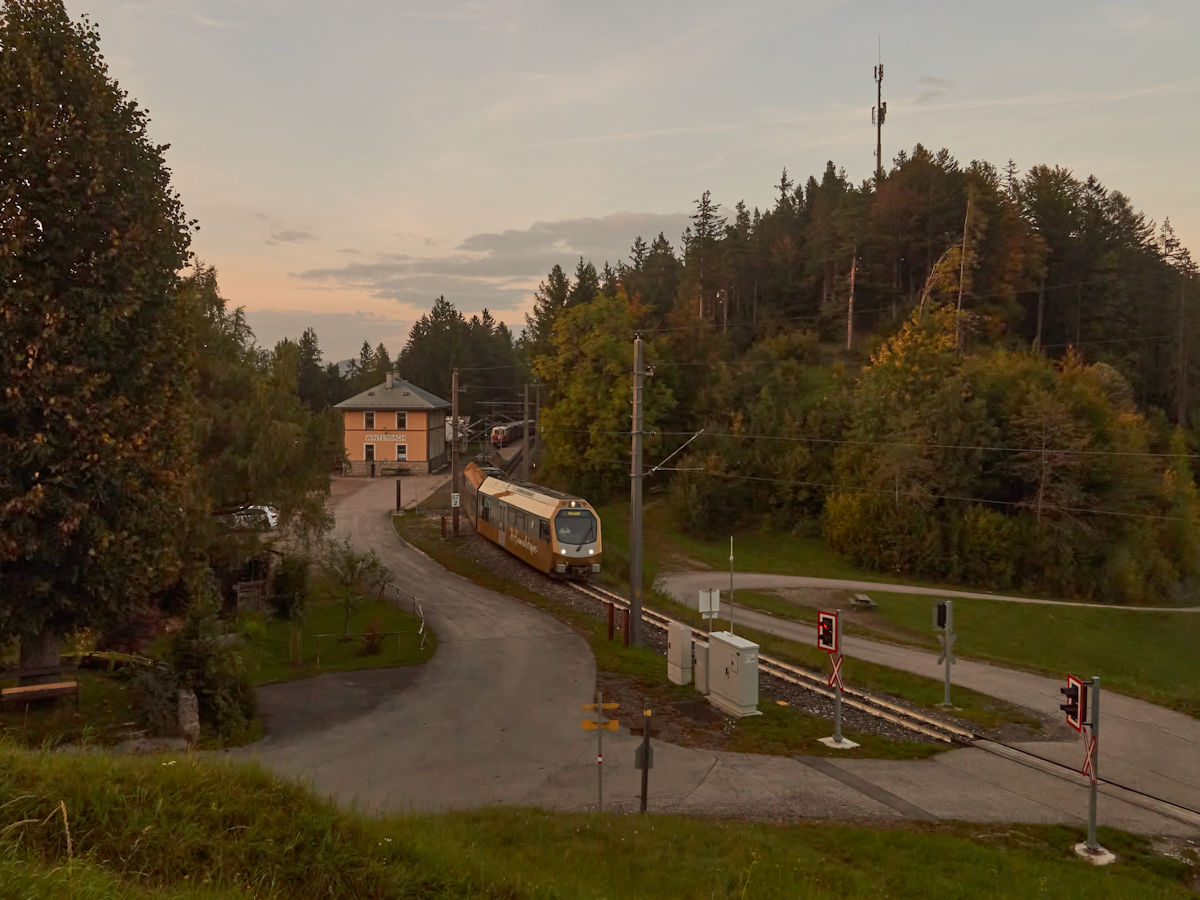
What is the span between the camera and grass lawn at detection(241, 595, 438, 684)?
2109cm

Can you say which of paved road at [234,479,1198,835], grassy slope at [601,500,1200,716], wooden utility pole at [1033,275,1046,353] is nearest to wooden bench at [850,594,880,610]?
grassy slope at [601,500,1200,716]

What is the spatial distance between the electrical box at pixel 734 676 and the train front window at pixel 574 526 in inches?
516

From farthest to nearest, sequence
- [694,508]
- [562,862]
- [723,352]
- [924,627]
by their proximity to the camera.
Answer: [723,352], [694,508], [924,627], [562,862]

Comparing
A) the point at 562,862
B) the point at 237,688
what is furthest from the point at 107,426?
the point at 562,862

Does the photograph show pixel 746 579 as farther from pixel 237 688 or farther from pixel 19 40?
pixel 19 40

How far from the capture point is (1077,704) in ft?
41.8

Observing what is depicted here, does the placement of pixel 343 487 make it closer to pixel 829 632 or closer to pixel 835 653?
pixel 829 632

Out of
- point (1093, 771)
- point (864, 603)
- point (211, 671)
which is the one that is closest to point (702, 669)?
point (1093, 771)

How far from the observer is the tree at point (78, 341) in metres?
13.4

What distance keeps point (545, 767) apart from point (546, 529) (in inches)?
682

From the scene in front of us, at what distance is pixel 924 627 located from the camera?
1266 inches

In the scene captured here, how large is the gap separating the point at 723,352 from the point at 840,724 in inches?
2017

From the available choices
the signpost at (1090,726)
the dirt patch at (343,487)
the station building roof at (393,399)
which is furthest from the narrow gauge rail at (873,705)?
the station building roof at (393,399)

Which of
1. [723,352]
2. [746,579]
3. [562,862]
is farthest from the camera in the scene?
[723,352]
